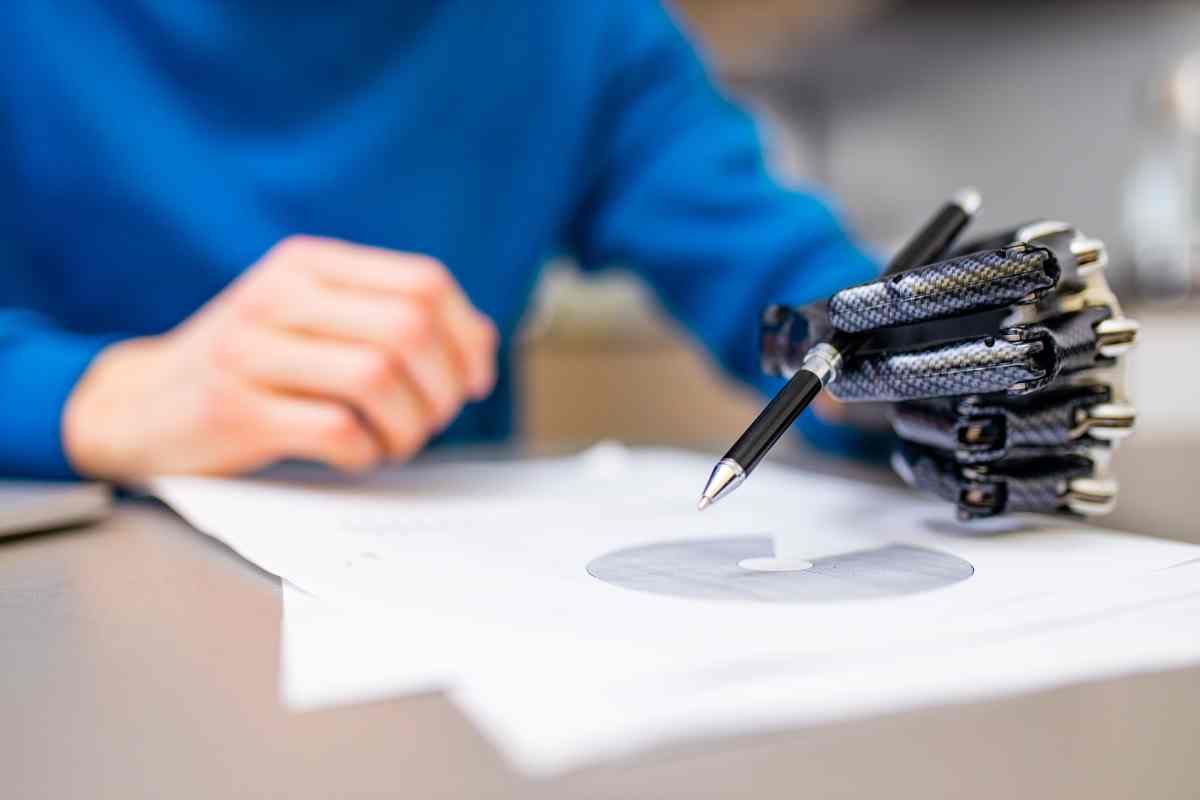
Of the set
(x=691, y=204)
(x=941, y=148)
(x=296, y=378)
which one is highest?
(x=941, y=148)

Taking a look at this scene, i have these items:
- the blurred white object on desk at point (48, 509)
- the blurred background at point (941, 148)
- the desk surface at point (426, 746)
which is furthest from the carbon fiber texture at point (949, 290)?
the blurred background at point (941, 148)

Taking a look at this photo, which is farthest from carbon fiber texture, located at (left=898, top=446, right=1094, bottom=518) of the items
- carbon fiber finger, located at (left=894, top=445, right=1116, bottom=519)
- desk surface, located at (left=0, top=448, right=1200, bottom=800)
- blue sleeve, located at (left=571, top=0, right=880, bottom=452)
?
blue sleeve, located at (left=571, top=0, right=880, bottom=452)

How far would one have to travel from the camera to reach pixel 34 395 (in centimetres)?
48

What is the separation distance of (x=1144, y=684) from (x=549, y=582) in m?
0.13

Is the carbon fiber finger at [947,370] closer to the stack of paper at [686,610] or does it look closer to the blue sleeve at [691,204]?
the stack of paper at [686,610]

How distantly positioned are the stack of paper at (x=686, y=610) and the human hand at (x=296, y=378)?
2.3 inches

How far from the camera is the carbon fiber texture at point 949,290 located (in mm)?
274

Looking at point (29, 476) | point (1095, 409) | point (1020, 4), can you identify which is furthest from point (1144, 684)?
point (1020, 4)

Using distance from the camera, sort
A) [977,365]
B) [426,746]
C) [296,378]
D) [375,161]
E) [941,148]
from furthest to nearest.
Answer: [941,148]
[375,161]
[296,378]
[977,365]
[426,746]

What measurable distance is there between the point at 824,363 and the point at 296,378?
242 millimetres

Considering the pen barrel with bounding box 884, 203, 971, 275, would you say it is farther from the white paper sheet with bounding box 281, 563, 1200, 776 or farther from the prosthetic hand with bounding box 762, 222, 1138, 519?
the white paper sheet with bounding box 281, 563, 1200, 776

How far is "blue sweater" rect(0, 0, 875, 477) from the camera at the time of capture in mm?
621

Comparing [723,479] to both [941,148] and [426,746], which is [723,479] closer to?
[426,746]

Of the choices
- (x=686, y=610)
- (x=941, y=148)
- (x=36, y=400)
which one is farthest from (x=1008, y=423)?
(x=941, y=148)
